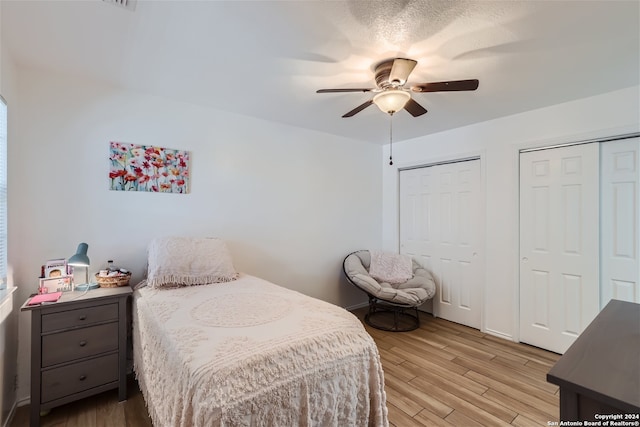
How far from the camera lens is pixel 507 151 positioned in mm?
3117

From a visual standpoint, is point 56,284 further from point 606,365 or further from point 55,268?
point 606,365

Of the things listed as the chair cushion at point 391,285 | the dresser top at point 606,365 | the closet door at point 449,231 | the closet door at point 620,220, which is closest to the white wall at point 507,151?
the closet door at point 449,231

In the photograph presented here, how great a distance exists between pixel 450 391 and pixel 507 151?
8.10ft

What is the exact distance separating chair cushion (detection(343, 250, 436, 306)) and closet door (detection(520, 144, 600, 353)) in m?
0.98

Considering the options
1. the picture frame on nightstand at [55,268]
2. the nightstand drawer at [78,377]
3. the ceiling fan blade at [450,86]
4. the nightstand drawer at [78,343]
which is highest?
the ceiling fan blade at [450,86]

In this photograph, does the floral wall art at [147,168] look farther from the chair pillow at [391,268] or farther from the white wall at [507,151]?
the white wall at [507,151]

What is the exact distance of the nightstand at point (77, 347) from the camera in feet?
5.86

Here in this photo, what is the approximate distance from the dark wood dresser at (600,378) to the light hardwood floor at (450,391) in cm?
128

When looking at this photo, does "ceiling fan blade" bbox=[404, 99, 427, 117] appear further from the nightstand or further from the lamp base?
the lamp base

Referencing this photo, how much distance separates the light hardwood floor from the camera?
1894 mm

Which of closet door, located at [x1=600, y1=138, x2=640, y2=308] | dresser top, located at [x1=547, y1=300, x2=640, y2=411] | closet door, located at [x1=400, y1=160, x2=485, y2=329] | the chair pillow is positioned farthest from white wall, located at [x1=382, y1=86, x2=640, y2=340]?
dresser top, located at [x1=547, y1=300, x2=640, y2=411]

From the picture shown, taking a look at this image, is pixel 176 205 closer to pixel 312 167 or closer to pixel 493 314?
pixel 312 167

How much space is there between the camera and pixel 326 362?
1.36 metres

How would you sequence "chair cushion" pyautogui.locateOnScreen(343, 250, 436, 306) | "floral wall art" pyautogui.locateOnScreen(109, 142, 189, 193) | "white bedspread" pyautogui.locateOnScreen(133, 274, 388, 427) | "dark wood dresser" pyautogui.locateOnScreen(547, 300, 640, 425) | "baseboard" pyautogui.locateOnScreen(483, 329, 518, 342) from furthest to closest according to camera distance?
"chair cushion" pyautogui.locateOnScreen(343, 250, 436, 306) → "baseboard" pyautogui.locateOnScreen(483, 329, 518, 342) → "floral wall art" pyautogui.locateOnScreen(109, 142, 189, 193) → "white bedspread" pyautogui.locateOnScreen(133, 274, 388, 427) → "dark wood dresser" pyautogui.locateOnScreen(547, 300, 640, 425)
